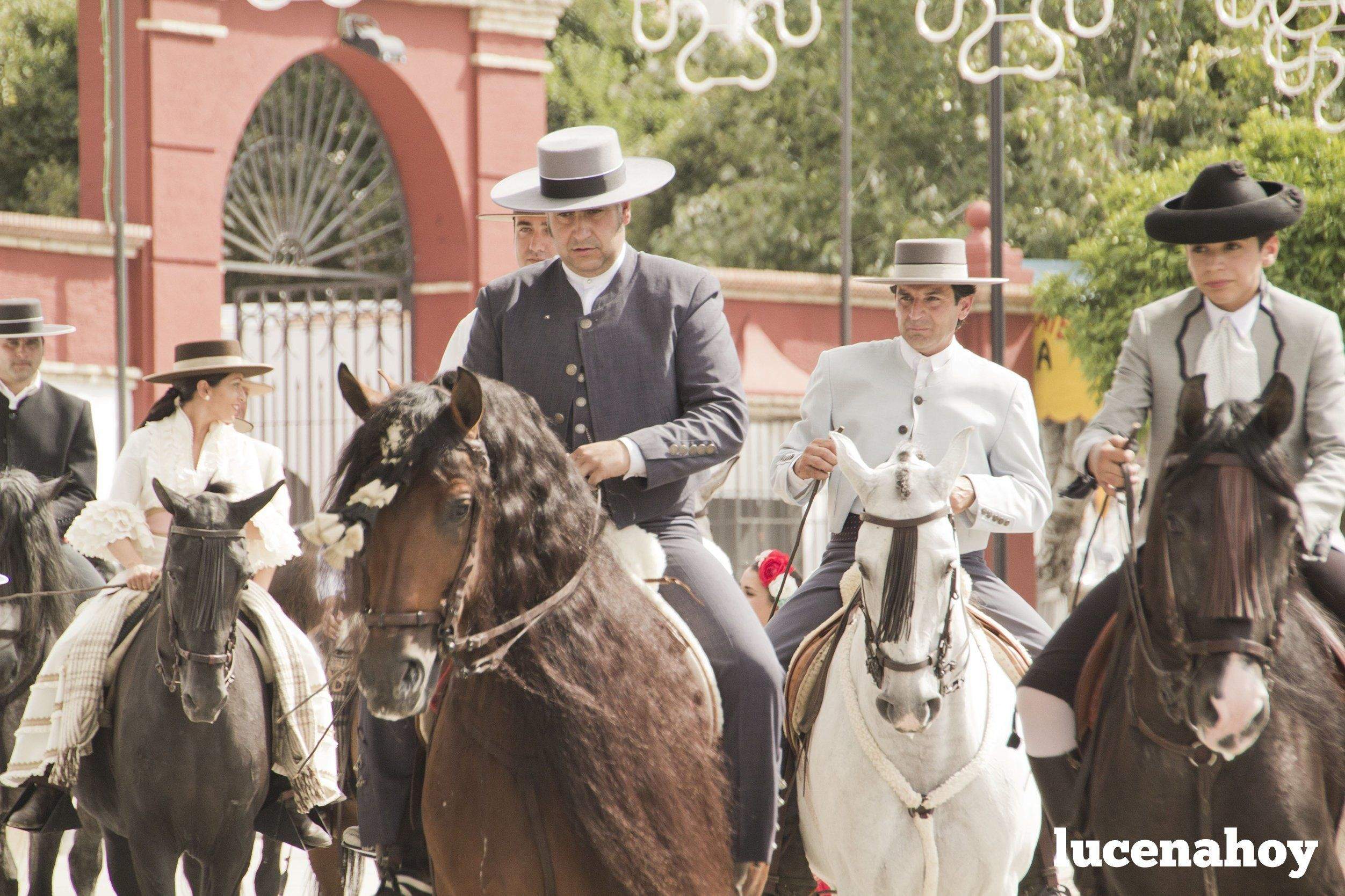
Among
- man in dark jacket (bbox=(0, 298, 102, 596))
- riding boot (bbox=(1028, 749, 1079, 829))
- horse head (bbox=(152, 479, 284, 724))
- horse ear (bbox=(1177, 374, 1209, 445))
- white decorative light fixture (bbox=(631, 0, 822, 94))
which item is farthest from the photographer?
white decorative light fixture (bbox=(631, 0, 822, 94))

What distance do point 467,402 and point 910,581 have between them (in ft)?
6.14

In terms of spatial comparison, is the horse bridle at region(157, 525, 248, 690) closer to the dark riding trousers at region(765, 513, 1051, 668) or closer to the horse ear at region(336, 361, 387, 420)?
the dark riding trousers at region(765, 513, 1051, 668)

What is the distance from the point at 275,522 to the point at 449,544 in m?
3.85

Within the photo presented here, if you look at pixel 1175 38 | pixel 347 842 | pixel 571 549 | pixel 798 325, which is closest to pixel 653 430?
pixel 571 549

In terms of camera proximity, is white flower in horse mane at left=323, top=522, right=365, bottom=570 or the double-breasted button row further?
the double-breasted button row

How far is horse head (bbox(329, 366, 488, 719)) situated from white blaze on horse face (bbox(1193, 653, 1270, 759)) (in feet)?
6.06

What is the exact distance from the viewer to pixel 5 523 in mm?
7891

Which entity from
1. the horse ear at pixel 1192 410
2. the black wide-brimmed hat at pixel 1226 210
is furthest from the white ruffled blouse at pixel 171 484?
the horse ear at pixel 1192 410

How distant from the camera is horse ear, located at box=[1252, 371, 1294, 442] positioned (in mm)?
4312

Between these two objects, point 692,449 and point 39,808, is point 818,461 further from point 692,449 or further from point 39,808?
point 39,808

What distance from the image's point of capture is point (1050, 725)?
16.8 ft

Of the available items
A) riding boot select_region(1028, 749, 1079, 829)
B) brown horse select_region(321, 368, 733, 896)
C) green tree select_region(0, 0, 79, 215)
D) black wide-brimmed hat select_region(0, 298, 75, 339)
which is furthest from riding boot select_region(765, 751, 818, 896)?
green tree select_region(0, 0, 79, 215)

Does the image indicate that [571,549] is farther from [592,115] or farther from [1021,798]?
[592,115]

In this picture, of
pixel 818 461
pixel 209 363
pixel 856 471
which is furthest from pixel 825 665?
pixel 209 363
